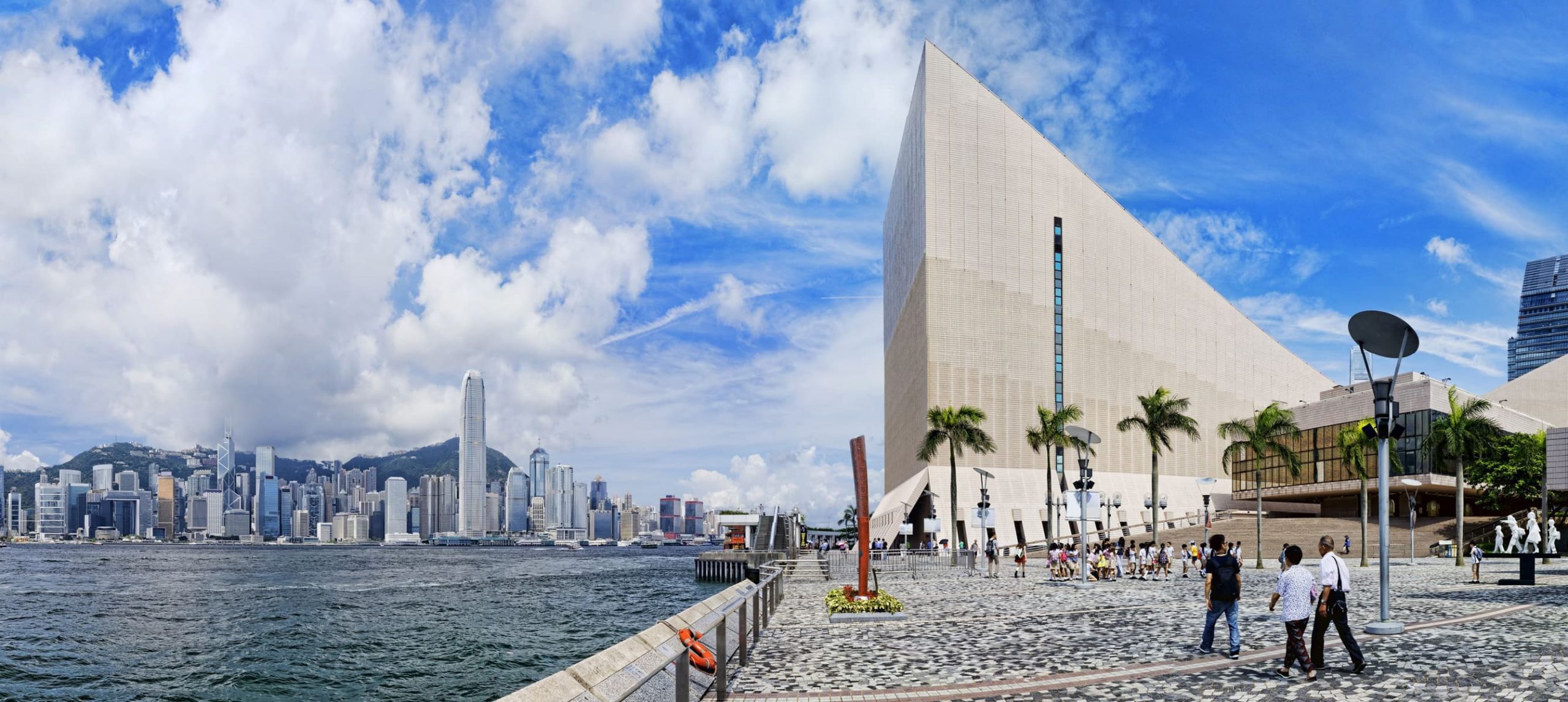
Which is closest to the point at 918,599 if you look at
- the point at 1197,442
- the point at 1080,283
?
the point at 1080,283

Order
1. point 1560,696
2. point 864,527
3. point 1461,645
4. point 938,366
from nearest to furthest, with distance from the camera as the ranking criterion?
point 1560,696
point 1461,645
point 864,527
point 938,366

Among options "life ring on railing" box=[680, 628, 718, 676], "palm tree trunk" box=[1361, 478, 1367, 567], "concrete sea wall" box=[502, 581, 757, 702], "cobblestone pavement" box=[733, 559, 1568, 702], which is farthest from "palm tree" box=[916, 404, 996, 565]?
"life ring on railing" box=[680, 628, 718, 676]

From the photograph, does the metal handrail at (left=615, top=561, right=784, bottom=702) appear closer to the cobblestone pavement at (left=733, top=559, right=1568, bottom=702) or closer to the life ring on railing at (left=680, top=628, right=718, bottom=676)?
the life ring on railing at (left=680, top=628, right=718, bottom=676)

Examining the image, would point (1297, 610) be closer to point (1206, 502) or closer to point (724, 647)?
point (724, 647)

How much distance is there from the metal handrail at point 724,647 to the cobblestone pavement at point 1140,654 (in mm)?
347

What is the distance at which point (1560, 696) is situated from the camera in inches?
396

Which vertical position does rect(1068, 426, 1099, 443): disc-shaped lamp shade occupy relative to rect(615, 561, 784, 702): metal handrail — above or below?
above

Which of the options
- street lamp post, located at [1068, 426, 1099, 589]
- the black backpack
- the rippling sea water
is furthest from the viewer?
street lamp post, located at [1068, 426, 1099, 589]

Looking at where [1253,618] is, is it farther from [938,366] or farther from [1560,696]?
[938,366]

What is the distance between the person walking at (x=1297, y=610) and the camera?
11.6m

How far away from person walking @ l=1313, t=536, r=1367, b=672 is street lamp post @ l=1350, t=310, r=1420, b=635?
160 inches

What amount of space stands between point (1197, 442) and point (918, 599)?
70023 millimetres

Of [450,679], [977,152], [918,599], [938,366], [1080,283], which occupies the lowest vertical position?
[450,679]

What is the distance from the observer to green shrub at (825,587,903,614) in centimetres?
1939
